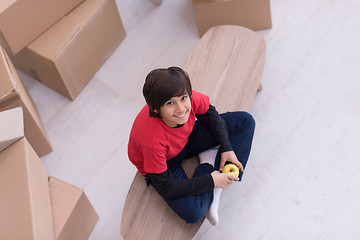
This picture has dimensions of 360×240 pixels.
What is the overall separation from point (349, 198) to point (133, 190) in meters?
0.72

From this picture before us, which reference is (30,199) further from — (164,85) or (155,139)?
(164,85)

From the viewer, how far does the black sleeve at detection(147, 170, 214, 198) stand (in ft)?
4.69

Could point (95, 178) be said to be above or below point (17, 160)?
below

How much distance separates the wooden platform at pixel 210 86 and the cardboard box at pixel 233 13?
0.52 ft

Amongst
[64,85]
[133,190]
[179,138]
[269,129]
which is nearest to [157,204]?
[133,190]

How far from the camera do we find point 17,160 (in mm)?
1425

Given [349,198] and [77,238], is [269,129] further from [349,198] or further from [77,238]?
[77,238]

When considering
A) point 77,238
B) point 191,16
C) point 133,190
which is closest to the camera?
point 133,190

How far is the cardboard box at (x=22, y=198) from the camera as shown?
4.35ft

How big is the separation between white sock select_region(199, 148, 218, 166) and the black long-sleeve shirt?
0.18 ft

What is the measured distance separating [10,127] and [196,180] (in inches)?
22.2

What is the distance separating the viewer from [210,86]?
5.63ft

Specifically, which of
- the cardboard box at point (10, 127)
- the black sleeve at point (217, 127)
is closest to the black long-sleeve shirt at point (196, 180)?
the black sleeve at point (217, 127)

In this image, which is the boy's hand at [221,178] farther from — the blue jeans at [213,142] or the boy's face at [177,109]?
the boy's face at [177,109]
